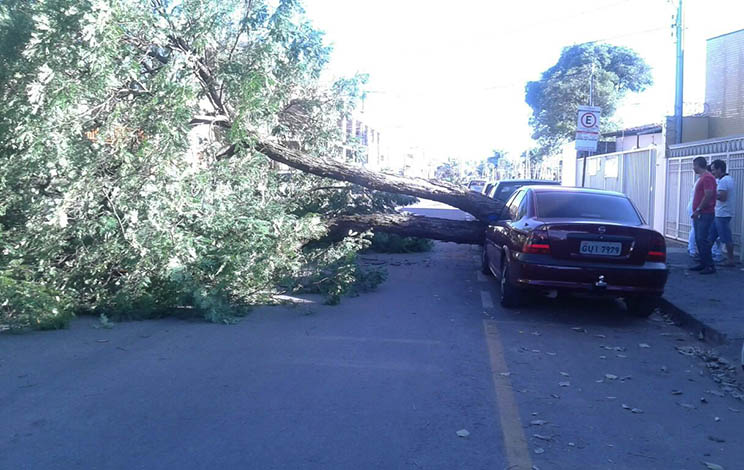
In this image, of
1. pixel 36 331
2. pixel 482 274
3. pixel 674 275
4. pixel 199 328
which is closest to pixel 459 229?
pixel 482 274

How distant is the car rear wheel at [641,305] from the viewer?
9179 millimetres

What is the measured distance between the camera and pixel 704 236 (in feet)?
39.9

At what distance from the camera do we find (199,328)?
8.48 metres

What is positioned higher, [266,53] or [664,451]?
[266,53]

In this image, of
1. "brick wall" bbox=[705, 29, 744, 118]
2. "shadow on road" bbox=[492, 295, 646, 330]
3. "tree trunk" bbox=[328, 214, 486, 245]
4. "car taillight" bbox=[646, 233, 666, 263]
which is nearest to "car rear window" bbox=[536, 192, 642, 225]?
→ "car taillight" bbox=[646, 233, 666, 263]

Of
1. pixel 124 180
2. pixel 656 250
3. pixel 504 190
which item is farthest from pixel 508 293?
pixel 504 190

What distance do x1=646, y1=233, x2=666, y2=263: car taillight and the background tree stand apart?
34.3 meters

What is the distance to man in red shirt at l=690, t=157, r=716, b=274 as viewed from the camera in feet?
39.4

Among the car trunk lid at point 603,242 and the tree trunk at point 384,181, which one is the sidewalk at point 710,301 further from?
the tree trunk at point 384,181

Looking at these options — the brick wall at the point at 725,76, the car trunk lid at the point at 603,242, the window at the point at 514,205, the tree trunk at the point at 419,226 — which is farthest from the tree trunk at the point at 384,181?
the brick wall at the point at 725,76

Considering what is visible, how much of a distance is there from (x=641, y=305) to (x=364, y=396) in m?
4.91

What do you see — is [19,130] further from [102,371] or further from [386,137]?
[386,137]

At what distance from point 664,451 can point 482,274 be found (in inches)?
329

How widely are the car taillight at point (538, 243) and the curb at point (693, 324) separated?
191 cm
